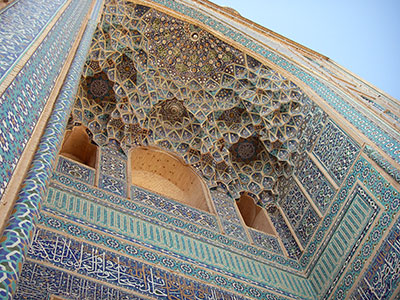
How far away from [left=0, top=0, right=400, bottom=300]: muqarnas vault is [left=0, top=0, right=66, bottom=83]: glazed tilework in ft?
0.05

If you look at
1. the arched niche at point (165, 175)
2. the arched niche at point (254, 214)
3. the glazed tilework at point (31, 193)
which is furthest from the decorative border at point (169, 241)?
the arched niche at point (165, 175)

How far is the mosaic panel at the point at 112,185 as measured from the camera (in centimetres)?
514

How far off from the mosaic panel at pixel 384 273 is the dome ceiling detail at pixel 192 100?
2264mm

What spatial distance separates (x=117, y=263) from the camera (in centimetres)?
387

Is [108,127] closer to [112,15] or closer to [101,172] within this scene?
[101,172]

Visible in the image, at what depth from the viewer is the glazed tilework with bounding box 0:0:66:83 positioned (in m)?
2.56

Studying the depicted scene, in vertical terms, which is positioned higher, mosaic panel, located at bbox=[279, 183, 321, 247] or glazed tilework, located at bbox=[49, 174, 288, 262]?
mosaic panel, located at bbox=[279, 183, 321, 247]

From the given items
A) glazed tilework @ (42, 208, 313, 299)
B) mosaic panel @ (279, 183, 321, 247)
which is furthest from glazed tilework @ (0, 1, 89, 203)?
mosaic panel @ (279, 183, 321, 247)

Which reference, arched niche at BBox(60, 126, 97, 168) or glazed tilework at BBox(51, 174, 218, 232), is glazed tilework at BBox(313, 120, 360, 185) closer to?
glazed tilework at BBox(51, 174, 218, 232)

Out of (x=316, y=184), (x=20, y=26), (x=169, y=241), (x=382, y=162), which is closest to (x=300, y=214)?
(x=316, y=184)

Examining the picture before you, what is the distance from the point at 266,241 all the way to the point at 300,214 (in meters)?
0.66

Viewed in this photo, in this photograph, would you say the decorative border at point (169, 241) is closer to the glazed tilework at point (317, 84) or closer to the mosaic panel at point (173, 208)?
the mosaic panel at point (173, 208)

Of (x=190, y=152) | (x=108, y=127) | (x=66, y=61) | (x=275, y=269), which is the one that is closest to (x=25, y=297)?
(x=66, y=61)

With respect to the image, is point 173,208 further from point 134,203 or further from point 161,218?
point 134,203
